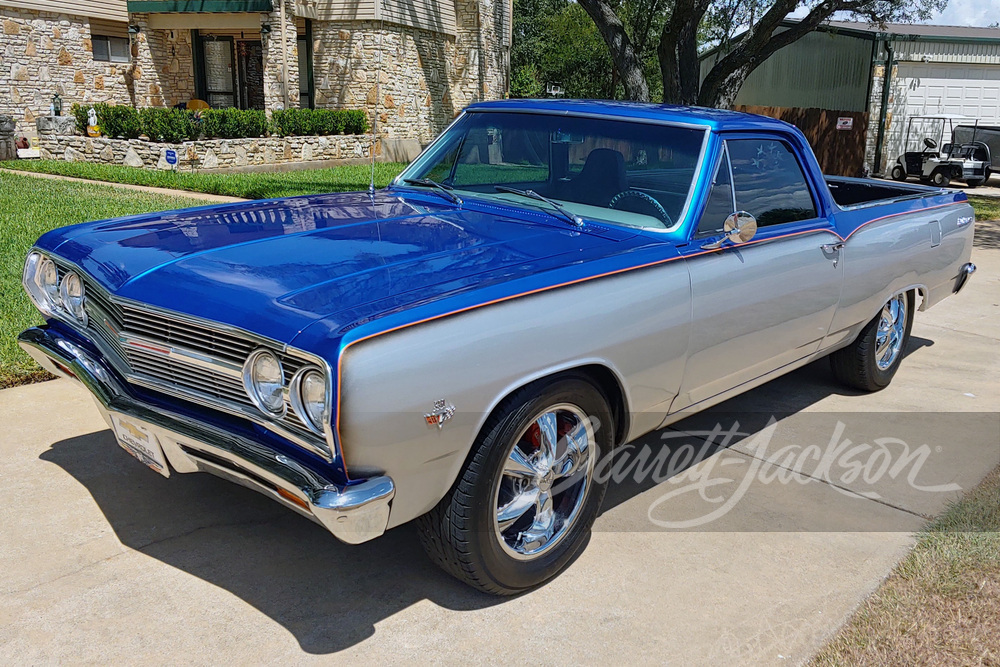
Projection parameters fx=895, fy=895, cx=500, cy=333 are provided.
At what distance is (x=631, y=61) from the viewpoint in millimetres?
15461

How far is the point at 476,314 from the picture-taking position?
2857mm

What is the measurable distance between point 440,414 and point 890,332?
13.1 feet

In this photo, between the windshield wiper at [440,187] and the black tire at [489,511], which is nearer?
the black tire at [489,511]

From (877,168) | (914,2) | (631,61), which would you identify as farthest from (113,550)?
(877,168)

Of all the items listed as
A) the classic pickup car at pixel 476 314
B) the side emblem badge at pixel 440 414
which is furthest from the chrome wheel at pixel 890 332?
the side emblem badge at pixel 440 414

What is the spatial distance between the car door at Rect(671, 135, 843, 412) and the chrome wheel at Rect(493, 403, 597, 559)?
623mm

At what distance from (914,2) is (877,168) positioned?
16.8 ft

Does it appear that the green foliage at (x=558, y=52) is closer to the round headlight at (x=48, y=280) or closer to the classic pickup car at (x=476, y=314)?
the classic pickup car at (x=476, y=314)

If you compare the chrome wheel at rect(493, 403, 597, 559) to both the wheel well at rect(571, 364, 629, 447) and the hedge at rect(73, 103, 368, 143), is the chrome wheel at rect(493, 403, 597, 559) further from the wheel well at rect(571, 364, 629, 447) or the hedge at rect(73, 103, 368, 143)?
the hedge at rect(73, 103, 368, 143)

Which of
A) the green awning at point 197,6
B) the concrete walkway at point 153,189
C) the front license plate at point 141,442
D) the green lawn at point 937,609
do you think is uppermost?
the green awning at point 197,6

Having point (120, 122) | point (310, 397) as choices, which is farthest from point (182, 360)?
point (120, 122)

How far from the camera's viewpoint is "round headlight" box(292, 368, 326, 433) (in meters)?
2.60

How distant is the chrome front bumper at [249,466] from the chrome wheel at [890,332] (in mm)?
3944

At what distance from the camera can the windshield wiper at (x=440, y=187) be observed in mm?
4328
